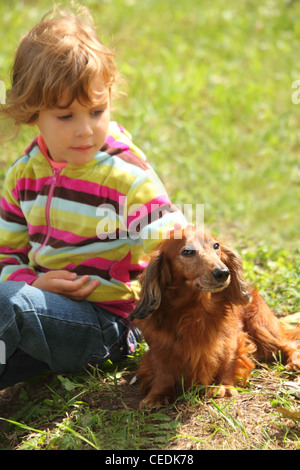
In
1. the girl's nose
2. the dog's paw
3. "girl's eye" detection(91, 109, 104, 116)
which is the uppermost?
"girl's eye" detection(91, 109, 104, 116)

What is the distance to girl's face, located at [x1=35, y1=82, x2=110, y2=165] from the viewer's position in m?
2.61

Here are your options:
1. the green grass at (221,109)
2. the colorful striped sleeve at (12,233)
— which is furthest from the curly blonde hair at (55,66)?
the green grass at (221,109)

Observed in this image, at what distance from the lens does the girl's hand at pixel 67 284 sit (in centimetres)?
274

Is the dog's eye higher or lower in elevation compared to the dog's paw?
higher

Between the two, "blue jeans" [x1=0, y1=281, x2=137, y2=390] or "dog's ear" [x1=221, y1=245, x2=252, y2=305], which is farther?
"blue jeans" [x1=0, y1=281, x2=137, y2=390]

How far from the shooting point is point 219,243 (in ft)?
8.09

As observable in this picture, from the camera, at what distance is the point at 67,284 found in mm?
2732

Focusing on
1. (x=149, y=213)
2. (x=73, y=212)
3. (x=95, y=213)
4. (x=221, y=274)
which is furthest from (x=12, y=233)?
(x=221, y=274)

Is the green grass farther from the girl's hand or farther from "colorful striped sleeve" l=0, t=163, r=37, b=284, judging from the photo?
"colorful striped sleeve" l=0, t=163, r=37, b=284

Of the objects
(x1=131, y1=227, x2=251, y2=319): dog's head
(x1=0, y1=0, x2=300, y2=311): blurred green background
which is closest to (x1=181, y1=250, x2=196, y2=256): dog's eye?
(x1=131, y1=227, x2=251, y2=319): dog's head

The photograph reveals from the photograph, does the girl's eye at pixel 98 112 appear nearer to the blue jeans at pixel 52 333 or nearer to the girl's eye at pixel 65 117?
the girl's eye at pixel 65 117

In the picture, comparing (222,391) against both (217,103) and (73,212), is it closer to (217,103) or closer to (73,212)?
(73,212)

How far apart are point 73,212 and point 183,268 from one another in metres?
0.71

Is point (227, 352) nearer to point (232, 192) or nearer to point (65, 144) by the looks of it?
point (65, 144)
